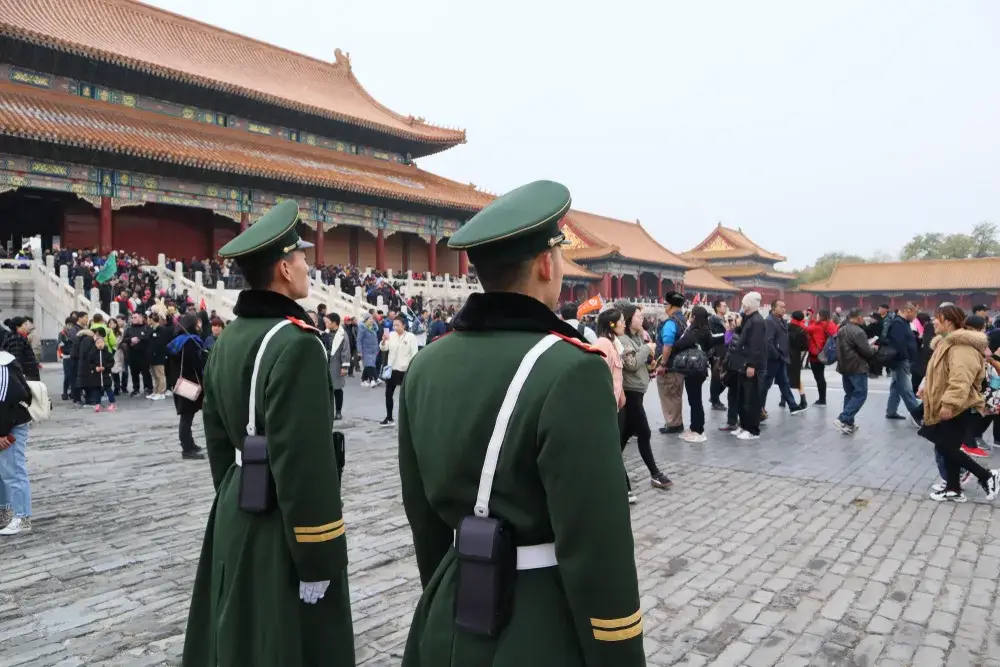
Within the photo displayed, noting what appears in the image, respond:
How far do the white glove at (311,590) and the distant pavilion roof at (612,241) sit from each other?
102ft

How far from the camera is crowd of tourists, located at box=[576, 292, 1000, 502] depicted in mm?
4589

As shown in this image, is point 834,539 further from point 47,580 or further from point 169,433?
point 169,433

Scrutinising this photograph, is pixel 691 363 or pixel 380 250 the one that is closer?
pixel 691 363

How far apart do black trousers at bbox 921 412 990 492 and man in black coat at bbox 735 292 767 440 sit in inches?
85.3

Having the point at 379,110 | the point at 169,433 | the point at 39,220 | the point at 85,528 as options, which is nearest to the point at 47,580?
the point at 85,528

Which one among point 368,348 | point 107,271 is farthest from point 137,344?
point 107,271

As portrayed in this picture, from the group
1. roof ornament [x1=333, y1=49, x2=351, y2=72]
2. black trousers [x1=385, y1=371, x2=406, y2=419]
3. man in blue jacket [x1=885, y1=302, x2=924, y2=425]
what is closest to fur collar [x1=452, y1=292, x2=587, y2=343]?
black trousers [x1=385, y1=371, x2=406, y2=419]

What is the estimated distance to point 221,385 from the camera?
2.26 m

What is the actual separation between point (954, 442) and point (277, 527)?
454 cm

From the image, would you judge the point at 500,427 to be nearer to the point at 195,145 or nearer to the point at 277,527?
the point at 277,527

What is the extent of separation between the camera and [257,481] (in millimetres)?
Answer: 2053

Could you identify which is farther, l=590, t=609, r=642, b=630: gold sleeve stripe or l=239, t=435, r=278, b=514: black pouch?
l=239, t=435, r=278, b=514: black pouch

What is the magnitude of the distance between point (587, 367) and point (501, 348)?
0.19 metres

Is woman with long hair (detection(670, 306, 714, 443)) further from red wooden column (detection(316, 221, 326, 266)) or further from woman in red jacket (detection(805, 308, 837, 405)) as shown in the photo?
red wooden column (detection(316, 221, 326, 266))
